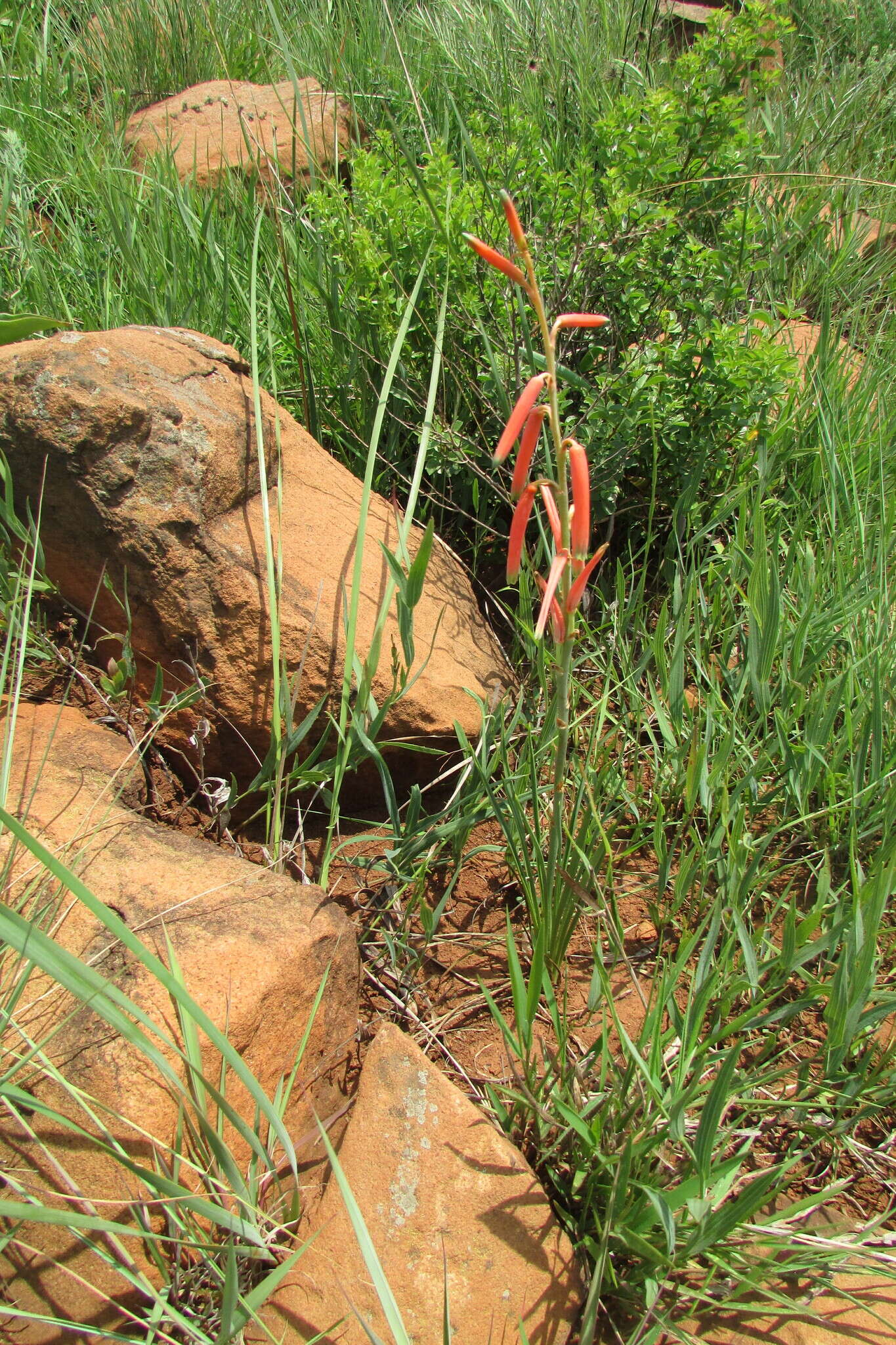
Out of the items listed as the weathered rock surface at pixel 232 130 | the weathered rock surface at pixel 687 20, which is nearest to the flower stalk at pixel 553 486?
the weathered rock surface at pixel 232 130

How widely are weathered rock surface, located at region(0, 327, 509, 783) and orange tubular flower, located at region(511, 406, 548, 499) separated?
2.43ft

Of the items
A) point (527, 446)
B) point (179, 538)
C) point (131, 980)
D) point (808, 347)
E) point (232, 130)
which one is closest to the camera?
point (527, 446)

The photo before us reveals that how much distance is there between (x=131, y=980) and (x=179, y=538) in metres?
0.84

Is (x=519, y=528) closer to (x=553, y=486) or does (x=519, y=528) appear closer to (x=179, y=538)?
(x=553, y=486)

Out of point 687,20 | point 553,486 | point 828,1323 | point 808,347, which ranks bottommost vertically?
point 828,1323

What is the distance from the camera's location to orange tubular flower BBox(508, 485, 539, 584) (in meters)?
1.04

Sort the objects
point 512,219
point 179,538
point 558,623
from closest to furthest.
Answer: point 512,219, point 558,623, point 179,538

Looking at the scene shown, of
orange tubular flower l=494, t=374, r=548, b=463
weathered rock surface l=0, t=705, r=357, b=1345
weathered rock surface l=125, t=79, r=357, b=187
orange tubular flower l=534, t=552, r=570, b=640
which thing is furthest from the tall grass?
orange tubular flower l=494, t=374, r=548, b=463

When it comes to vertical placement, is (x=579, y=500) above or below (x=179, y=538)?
above

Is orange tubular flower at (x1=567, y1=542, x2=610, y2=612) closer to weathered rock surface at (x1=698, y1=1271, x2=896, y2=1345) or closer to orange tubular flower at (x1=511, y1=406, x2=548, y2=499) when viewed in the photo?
orange tubular flower at (x1=511, y1=406, x2=548, y2=499)

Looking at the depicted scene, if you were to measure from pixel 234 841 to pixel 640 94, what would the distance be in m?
2.92

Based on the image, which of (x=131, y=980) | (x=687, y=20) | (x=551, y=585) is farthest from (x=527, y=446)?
(x=687, y=20)

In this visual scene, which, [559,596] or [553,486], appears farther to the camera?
[559,596]

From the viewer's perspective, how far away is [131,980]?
1.25m
